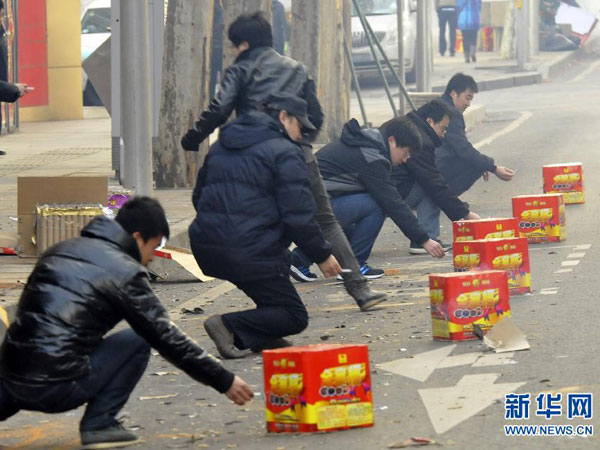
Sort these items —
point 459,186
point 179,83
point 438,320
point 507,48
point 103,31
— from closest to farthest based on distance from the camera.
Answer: point 438,320, point 459,186, point 179,83, point 103,31, point 507,48

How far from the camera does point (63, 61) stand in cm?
2486

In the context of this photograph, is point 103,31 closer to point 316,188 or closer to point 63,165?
point 63,165

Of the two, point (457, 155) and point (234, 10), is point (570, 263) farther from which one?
point (234, 10)

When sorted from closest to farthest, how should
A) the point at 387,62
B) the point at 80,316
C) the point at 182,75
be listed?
1. the point at 80,316
2. the point at 182,75
3. the point at 387,62

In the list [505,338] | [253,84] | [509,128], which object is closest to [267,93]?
[253,84]

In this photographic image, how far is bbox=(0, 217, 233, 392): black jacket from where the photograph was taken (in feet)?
19.5

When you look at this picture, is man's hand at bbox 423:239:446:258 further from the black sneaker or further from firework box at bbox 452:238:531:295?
the black sneaker

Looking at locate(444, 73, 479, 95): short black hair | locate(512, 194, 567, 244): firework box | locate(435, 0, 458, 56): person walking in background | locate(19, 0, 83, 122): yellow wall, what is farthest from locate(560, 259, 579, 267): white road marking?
locate(435, 0, 458, 56): person walking in background

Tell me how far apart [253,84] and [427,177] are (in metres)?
2.77

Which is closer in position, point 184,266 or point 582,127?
point 184,266

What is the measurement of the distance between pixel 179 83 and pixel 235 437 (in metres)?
9.19

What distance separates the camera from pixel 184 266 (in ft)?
36.2

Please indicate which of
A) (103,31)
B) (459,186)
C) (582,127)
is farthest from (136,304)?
(103,31)

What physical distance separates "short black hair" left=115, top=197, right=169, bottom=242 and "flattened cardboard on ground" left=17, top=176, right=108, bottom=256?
5046mm
